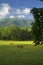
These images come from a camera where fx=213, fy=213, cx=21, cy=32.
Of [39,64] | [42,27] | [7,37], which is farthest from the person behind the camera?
[7,37]

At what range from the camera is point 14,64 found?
35.3 m

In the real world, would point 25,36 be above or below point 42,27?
below

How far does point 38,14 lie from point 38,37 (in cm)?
319

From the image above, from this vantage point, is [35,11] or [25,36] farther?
[25,36]

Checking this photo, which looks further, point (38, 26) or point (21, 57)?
point (21, 57)

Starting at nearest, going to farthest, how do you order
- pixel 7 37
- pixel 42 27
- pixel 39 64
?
pixel 42 27 < pixel 39 64 < pixel 7 37

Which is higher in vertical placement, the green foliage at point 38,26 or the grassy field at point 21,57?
the green foliage at point 38,26

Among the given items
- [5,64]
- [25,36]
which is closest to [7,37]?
[25,36]

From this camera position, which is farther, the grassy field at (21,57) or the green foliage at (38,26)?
the grassy field at (21,57)

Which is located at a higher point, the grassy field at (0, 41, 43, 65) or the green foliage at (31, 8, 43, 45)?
the green foliage at (31, 8, 43, 45)

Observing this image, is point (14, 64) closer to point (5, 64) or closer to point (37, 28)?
point (5, 64)

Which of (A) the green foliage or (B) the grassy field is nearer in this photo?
(A) the green foliage

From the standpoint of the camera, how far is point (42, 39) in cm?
2898

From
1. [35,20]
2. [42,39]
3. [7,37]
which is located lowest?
[7,37]
